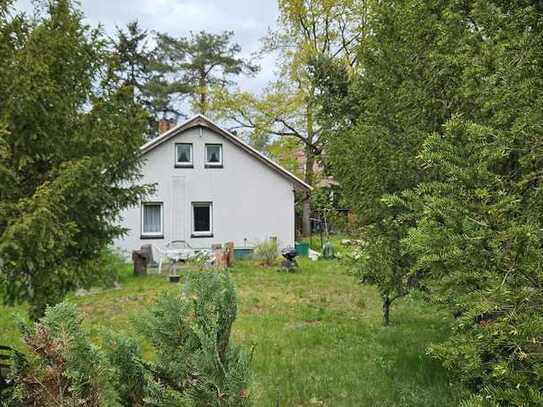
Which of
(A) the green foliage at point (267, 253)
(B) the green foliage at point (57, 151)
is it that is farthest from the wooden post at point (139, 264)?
→ (B) the green foliage at point (57, 151)

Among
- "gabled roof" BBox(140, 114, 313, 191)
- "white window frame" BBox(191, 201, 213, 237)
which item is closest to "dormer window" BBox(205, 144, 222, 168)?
"gabled roof" BBox(140, 114, 313, 191)

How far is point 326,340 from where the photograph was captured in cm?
744

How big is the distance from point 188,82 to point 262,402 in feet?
102

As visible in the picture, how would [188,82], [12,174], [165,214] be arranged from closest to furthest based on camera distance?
[12,174], [165,214], [188,82]

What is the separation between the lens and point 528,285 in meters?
2.05

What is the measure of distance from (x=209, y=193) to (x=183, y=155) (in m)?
1.99

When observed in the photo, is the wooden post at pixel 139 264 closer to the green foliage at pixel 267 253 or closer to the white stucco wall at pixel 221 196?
the white stucco wall at pixel 221 196

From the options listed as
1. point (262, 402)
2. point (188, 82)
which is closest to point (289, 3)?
point (188, 82)

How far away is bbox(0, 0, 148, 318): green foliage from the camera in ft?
14.3

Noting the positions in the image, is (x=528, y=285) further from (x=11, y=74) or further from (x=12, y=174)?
(x=11, y=74)

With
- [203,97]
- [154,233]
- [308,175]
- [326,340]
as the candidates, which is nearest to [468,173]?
[326,340]

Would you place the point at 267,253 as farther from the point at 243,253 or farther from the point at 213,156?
the point at 213,156

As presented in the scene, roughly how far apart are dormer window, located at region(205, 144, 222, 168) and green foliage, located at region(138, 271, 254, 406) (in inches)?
714

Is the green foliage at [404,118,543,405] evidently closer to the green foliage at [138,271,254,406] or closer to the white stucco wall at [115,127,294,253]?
the green foliage at [138,271,254,406]
